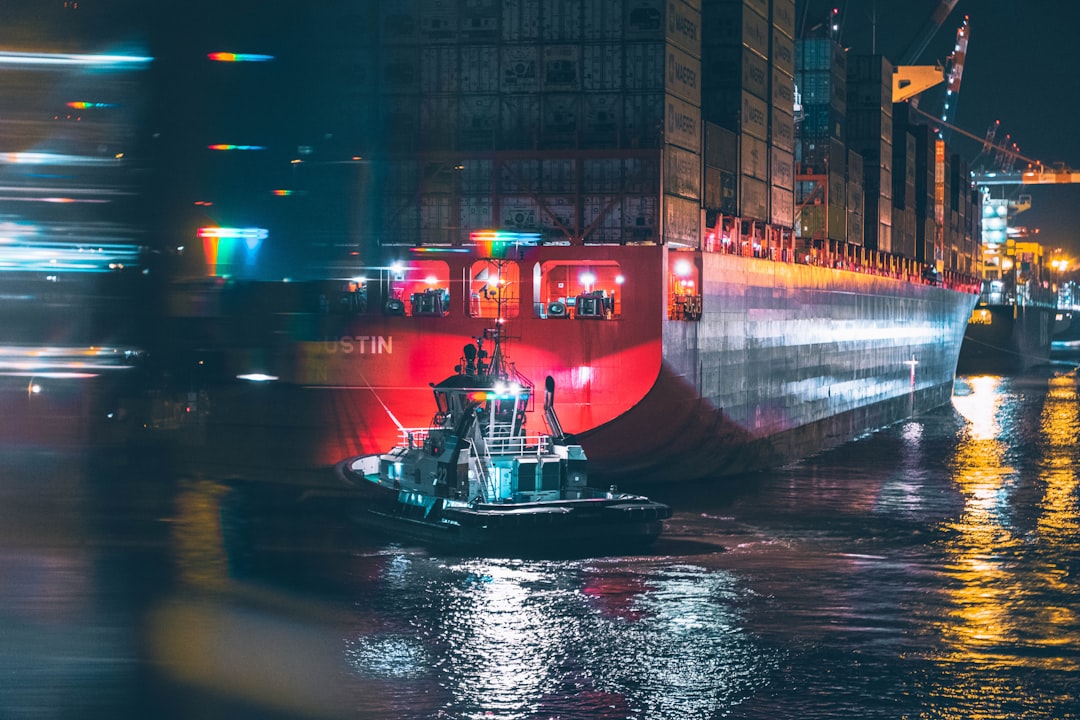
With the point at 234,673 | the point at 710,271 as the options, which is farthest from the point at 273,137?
the point at 234,673

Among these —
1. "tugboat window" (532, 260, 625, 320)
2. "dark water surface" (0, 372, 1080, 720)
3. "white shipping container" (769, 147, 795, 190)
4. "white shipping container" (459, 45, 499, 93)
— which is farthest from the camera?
"white shipping container" (769, 147, 795, 190)

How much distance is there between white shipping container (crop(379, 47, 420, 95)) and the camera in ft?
144

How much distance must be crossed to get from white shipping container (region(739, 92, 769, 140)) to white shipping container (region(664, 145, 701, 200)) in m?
6.67

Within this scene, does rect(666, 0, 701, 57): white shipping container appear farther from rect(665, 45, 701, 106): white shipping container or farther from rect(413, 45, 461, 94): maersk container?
rect(413, 45, 461, 94): maersk container

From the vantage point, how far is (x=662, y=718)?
2030 centimetres

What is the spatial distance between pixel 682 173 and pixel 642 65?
457cm

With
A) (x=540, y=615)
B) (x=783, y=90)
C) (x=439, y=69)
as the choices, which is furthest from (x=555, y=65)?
(x=540, y=615)

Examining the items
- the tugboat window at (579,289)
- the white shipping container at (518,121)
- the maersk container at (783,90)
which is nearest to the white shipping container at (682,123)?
the white shipping container at (518,121)

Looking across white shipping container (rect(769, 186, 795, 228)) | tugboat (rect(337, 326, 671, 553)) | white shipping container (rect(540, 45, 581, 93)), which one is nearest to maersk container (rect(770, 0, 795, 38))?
white shipping container (rect(769, 186, 795, 228))

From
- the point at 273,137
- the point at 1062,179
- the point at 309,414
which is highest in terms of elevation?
the point at 1062,179

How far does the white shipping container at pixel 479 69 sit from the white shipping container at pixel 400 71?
5.64 feet

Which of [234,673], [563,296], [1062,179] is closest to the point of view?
[234,673]

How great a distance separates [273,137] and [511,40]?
16.7 m

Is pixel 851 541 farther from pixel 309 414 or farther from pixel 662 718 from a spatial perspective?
pixel 309 414
